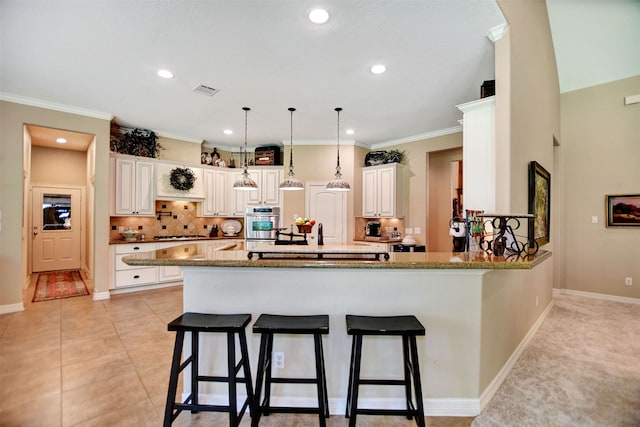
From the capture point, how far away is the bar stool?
1.76m

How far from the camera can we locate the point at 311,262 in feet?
6.33

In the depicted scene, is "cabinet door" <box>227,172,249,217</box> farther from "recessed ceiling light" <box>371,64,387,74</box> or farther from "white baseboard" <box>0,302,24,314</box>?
"recessed ceiling light" <box>371,64,387,74</box>

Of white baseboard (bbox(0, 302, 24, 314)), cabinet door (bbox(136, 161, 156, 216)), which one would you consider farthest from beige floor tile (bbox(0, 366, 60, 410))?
cabinet door (bbox(136, 161, 156, 216))

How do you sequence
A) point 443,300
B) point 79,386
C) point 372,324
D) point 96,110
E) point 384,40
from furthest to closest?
point 96,110 < point 384,40 < point 79,386 < point 443,300 < point 372,324

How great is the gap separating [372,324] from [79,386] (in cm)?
236

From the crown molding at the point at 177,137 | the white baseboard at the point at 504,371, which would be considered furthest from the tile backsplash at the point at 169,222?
the white baseboard at the point at 504,371

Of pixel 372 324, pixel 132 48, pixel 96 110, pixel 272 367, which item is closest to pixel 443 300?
pixel 372 324

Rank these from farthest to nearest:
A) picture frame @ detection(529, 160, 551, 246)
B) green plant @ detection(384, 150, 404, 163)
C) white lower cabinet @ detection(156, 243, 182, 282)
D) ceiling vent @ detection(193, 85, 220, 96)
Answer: green plant @ detection(384, 150, 404, 163) → white lower cabinet @ detection(156, 243, 182, 282) → ceiling vent @ detection(193, 85, 220, 96) → picture frame @ detection(529, 160, 551, 246)

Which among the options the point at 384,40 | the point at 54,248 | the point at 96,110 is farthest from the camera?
the point at 54,248

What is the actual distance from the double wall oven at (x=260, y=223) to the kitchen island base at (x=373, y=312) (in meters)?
3.95

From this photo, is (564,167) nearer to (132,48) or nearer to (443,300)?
(443,300)

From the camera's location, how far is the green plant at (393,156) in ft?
19.5

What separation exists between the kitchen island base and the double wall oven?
3.95m

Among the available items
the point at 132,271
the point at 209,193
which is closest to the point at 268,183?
the point at 209,193
